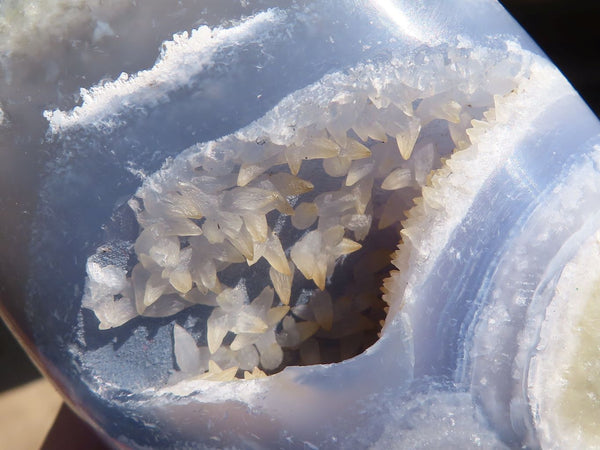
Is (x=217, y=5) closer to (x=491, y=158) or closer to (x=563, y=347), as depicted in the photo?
(x=491, y=158)

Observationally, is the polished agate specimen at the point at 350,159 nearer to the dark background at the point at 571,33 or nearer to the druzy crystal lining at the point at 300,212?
the druzy crystal lining at the point at 300,212

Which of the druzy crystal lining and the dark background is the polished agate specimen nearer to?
the druzy crystal lining

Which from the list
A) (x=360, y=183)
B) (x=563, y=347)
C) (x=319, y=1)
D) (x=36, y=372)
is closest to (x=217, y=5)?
(x=319, y=1)

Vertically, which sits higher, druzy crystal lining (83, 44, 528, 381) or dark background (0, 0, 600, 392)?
druzy crystal lining (83, 44, 528, 381)

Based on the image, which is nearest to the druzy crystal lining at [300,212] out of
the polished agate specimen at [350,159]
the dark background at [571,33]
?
the polished agate specimen at [350,159]

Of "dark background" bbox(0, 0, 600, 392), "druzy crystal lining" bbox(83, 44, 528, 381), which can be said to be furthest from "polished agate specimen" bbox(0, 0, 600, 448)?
"dark background" bbox(0, 0, 600, 392)

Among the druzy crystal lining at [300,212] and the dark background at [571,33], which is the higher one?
the druzy crystal lining at [300,212]

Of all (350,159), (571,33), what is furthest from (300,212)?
(571,33)

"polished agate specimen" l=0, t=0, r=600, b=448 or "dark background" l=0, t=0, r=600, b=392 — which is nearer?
"polished agate specimen" l=0, t=0, r=600, b=448
